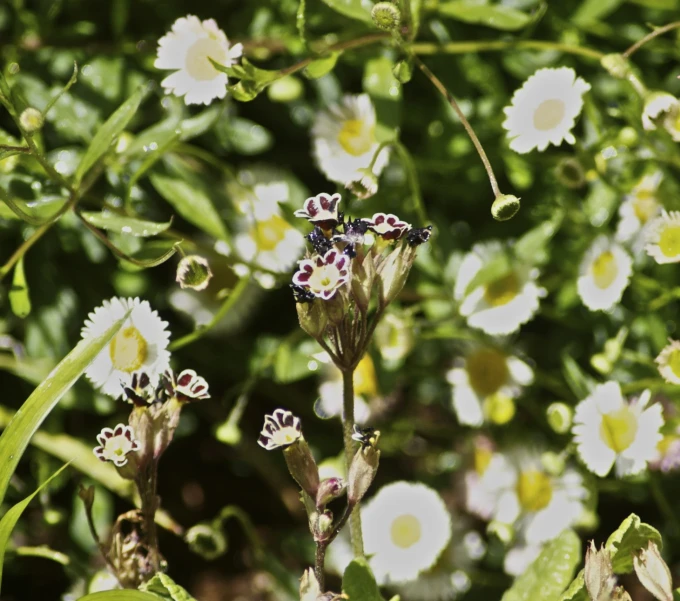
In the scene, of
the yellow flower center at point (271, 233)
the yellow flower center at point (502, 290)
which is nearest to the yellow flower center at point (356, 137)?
the yellow flower center at point (271, 233)

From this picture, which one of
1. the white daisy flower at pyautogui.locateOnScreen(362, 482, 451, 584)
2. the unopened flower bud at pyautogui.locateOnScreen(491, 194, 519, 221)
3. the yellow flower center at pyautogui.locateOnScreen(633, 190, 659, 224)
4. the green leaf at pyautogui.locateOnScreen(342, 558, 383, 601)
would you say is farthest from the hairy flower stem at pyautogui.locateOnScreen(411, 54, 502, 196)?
the white daisy flower at pyautogui.locateOnScreen(362, 482, 451, 584)

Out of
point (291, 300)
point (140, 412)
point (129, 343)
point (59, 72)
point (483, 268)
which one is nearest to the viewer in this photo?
point (140, 412)

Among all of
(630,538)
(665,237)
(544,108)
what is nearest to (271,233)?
(544,108)

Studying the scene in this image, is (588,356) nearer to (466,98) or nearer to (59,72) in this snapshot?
(466,98)

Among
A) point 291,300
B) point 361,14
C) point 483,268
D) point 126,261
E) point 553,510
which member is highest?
point 361,14

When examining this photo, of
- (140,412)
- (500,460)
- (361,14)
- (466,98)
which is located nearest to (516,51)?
(466,98)

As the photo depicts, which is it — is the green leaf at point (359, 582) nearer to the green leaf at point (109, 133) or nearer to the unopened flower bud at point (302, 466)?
the unopened flower bud at point (302, 466)

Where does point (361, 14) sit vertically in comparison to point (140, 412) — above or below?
above
